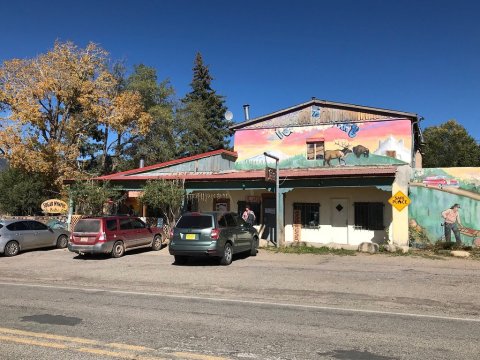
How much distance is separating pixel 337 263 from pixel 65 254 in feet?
34.5

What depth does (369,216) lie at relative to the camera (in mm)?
20359

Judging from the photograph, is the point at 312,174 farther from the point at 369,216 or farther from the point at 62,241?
the point at 62,241

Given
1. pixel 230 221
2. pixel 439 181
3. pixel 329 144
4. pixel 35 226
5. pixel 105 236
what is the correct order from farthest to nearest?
1. pixel 329 144
2. pixel 439 181
3. pixel 35 226
4. pixel 105 236
5. pixel 230 221

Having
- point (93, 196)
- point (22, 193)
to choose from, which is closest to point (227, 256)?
point (93, 196)

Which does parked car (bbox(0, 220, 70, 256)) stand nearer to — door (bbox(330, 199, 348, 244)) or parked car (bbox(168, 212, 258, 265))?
parked car (bbox(168, 212, 258, 265))

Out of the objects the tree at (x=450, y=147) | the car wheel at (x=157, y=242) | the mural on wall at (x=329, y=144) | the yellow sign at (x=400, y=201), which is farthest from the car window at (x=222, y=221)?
the tree at (x=450, y=147)

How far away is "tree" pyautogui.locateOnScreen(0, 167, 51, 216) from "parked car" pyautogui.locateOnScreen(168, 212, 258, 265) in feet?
68.9

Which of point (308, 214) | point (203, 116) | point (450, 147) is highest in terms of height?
point (203, 116)

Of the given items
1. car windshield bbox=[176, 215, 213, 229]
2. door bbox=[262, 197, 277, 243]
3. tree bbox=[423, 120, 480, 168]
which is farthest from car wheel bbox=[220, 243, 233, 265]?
tree bbox=[423, 120, 480, 168]

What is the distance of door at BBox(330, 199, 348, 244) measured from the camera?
20672 millimetres

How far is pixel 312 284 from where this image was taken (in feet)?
34.0

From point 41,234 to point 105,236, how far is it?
4355 mm

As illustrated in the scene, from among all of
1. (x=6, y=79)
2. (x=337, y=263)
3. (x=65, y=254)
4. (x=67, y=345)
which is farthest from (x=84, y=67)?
(x=67, y=345)

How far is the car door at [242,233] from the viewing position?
1475 cm
